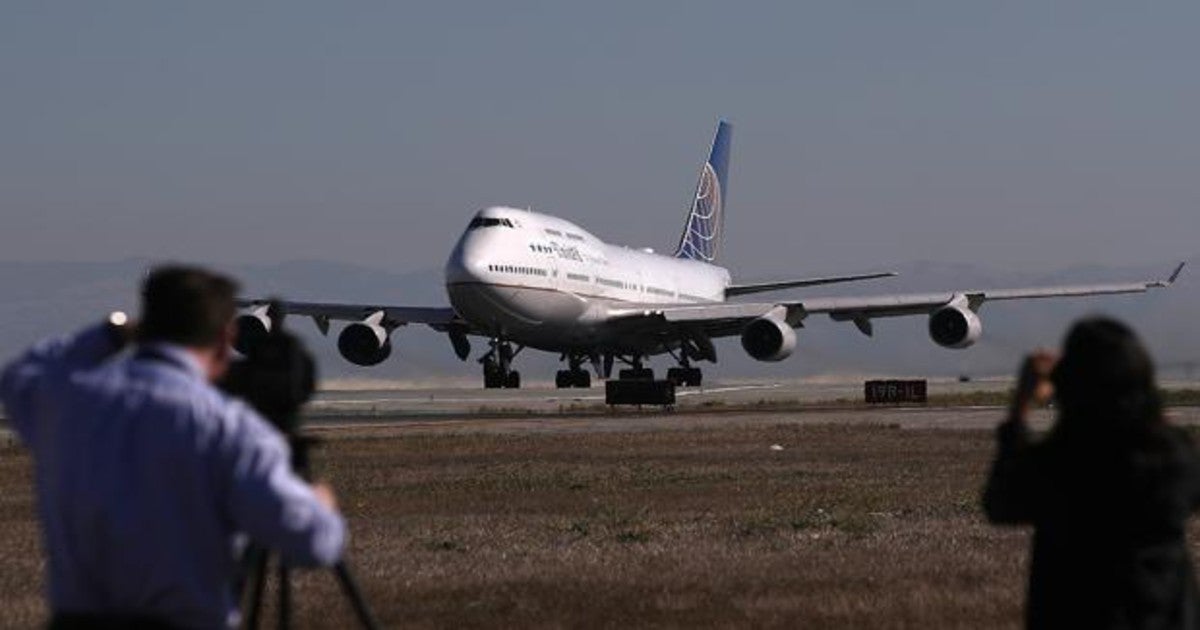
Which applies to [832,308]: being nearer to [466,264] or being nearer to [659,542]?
[466,264]

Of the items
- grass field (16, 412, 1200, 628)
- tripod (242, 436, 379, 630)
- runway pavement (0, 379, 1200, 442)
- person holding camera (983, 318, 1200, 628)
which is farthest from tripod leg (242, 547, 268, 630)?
runway pavement (0, 379, 1200, 442)

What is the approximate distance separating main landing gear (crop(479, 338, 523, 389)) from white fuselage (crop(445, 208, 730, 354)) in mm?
411

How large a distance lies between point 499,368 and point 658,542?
45885 millimetres

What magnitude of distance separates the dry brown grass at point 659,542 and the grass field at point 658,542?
3 cm

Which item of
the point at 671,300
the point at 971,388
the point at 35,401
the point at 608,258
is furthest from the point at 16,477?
the point at 971,388

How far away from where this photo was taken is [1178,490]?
7133mm

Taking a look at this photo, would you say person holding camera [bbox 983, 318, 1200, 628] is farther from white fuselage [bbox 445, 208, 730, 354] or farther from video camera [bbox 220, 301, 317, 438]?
white fuselage [bbox 445, 208, 730, 354]

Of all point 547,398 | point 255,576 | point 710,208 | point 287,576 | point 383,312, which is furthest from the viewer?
point 710,208

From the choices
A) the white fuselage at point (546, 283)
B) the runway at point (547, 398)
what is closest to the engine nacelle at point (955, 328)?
the runway at point (547, 398)

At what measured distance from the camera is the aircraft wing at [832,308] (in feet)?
220

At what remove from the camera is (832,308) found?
2692 inches

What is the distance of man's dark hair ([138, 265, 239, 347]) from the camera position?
636cm

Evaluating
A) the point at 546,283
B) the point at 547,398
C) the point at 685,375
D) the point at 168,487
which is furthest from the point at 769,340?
the point at 168,487

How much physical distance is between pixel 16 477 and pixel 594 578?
679 inches
